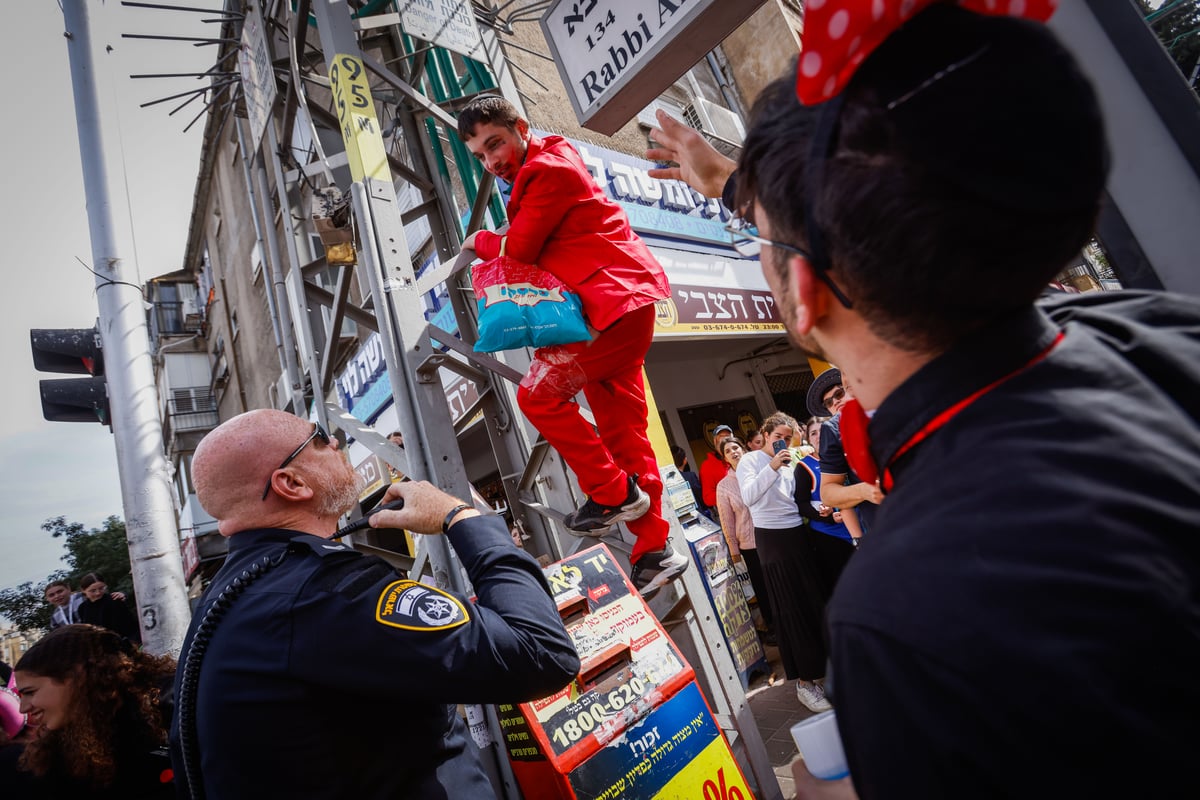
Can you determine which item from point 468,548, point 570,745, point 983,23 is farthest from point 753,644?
point 983,23

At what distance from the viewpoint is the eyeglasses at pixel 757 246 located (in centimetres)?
79

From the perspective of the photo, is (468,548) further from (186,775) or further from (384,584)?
(186,775)

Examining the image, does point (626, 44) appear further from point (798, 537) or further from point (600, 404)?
point (798, 537)

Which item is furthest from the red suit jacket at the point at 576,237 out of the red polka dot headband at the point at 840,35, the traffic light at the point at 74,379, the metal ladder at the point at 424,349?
the traffic light at the point at 74,379


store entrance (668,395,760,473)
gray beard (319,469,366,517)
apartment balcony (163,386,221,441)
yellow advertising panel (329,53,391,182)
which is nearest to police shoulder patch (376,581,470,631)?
gray beard (319,469,366,517)

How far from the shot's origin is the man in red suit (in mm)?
2297

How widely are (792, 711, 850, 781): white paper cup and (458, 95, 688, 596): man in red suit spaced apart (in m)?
1.66

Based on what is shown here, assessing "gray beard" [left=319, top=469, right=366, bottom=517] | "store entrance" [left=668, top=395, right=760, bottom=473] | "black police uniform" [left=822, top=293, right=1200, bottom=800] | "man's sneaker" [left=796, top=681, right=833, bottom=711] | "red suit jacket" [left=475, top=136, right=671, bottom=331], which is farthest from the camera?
"store entrance" [left=668, top=395, right=760, bottom=473]

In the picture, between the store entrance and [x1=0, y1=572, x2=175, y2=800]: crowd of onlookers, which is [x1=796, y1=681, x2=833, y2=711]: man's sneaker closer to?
[x1=0, y1=572, x2=175, y2=800]: crowd of onlookers

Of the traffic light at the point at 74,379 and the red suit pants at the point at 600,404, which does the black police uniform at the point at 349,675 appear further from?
the traffic light at the point at 74,379

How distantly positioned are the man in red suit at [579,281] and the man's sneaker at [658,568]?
327mm

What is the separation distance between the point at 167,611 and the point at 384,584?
272 cm

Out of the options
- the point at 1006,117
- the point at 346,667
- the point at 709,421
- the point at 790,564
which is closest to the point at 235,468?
the point at 346,667

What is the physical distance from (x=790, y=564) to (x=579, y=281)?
3.41 m
